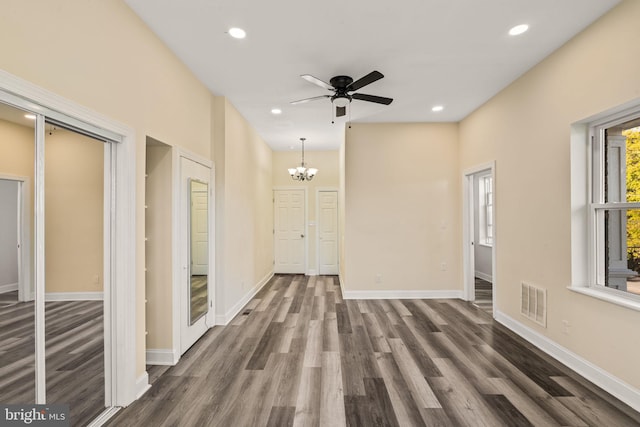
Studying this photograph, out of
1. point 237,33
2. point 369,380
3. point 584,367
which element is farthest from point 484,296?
point 237,33

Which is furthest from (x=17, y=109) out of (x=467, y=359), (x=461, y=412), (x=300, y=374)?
(x=467, y=359)

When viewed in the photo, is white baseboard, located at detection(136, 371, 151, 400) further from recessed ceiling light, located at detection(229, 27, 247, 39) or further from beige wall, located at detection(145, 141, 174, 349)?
recessed ceiling light, located at detection(229, 27, 247, 39)

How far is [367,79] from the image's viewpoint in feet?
9.54

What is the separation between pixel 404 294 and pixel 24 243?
15.9ft

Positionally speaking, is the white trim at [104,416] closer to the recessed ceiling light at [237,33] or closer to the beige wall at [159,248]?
the beige wall at [159,248]

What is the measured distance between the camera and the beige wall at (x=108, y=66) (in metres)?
1.53

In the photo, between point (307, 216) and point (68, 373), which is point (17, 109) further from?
point (307, 216)

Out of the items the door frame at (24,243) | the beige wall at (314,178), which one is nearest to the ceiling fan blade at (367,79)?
the door frame at (24,243)

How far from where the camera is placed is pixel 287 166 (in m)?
7.46

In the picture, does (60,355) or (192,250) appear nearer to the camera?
(60,355)

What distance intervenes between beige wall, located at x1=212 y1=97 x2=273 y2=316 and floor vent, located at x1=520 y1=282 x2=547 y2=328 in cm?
369

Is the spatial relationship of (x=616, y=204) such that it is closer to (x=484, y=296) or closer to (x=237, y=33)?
(x=484, y=296)

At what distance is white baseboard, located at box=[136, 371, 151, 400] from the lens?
2384mm

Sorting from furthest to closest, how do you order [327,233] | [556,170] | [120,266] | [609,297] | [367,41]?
[327,233], [556,170], [367,41], [609,297], [120,266]
